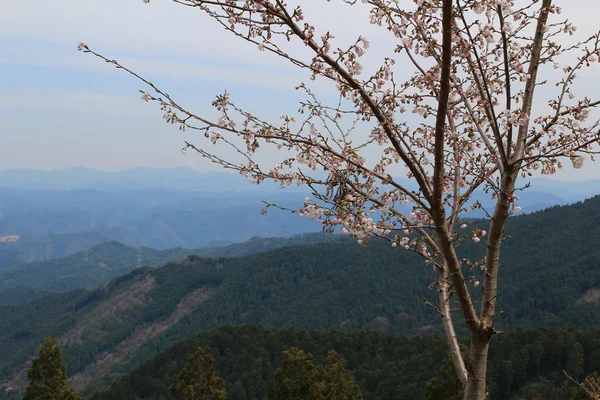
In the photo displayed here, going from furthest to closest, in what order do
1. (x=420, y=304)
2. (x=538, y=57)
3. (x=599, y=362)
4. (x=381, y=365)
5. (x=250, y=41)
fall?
(x=420, y=304)
(x=381, y=365)
(x=599, y=362)
(x=538, y=57)
(x=250, y=41)

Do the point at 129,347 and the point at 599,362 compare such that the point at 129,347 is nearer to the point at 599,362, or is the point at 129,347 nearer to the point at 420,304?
the point at 420,304

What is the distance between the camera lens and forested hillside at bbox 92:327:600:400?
53.8 metres

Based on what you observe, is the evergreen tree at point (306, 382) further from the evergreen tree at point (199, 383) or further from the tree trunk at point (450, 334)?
the tree trunk at point (450, 334)

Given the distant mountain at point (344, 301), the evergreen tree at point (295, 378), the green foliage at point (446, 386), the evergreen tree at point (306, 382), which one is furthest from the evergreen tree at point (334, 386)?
the distant mountain at point (344, 301)

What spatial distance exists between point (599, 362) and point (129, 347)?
497ft

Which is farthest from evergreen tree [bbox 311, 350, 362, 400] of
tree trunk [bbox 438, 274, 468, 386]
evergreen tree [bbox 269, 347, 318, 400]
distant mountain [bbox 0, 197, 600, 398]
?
distant mountain [bbox 0, 197, 600, 398]

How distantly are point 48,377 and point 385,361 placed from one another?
163ft

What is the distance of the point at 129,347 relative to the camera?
170 m

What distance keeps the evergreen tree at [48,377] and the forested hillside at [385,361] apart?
27187mm

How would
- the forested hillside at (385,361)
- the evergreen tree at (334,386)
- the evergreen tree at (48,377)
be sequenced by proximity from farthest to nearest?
the forested hillside at (385,361), the evergreen tree at (334,386), the evergreen tree at (48,377)

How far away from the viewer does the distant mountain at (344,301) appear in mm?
117688

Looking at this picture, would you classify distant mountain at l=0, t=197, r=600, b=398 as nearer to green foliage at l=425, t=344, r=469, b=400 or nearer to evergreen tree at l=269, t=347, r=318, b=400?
evergreen tree at l=269, t=347, r=318, b=400

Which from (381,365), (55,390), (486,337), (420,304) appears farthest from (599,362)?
(420,304)

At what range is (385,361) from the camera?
68250 mm
